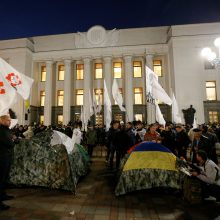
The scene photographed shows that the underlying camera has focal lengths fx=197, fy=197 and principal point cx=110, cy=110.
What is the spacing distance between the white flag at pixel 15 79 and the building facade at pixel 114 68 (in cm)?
2254

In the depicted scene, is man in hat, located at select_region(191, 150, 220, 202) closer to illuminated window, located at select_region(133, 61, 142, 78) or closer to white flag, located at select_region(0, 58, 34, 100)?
white flag, located at select_region(0, 58, 34, 100)

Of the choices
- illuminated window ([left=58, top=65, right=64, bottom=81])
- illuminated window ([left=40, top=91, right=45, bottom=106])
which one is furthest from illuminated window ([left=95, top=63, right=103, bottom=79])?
illuminated window ([left=40, top=91, right=45, bottom=106])

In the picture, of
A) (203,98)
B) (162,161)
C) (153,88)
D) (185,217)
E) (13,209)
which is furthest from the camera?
(203,98)

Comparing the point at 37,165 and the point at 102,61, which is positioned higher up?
the point at 102,61

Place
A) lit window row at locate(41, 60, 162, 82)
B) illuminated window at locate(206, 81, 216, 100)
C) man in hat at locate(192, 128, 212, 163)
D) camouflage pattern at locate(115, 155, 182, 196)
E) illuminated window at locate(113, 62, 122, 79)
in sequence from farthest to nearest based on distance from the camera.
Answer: illuminated window at locate(113, 62, 122, 79) → lit window row at locate(41, 60, 162, 82) → illuminated window at locate(206, 81, 216, 100) → man in hat at locate(192, 128, 212, 163) → camouflage pattern at locate(115, 155, 182, 196)

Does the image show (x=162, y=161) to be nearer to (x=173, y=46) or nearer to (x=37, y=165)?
(x=37, y=165)

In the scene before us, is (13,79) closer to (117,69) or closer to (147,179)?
(147,179)

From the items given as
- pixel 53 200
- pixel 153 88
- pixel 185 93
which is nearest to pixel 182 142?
pixel 153 88

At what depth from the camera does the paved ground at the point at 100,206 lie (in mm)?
3926

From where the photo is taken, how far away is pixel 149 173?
5.08m

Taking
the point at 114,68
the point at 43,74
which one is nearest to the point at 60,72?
the point at 43,74

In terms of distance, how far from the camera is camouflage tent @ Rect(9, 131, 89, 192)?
531 cm

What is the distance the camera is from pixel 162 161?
511 centimetres

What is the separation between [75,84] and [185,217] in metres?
27.7
